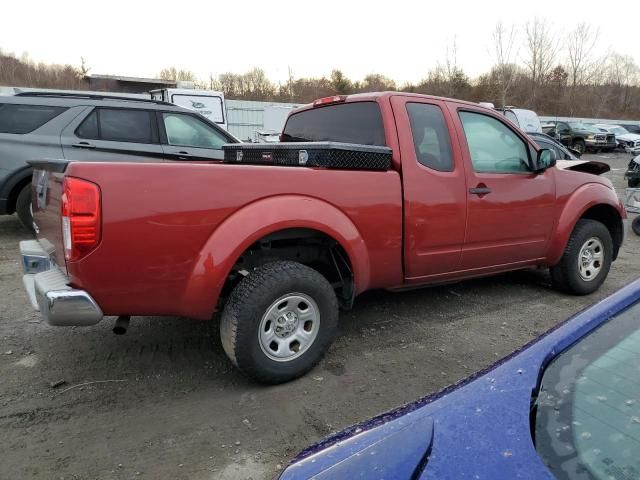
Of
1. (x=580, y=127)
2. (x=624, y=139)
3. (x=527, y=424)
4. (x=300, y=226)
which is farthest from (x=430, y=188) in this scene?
(x=624, y=139)

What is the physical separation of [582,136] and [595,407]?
3140 centimetres

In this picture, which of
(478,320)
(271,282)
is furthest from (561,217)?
(271,282)

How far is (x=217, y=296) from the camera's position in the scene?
2.81m

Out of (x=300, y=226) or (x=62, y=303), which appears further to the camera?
(x=300, y=226)

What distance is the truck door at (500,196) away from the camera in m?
3.96

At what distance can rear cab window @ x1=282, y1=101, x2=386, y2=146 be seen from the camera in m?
3.76

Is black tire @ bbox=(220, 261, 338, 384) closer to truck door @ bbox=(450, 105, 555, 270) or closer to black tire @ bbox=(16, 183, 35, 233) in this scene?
truck door @ bbox=(450, 105, 555, 270)

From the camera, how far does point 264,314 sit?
9.42 feet

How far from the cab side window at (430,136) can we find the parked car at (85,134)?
161 inches

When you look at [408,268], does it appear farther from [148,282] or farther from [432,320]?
[148,282]

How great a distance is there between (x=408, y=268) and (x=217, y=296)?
5.00 ft

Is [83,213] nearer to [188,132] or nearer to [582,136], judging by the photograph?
[188,132]

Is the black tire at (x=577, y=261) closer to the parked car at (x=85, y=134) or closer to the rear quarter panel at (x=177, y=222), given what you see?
the rear quarter panel at (x=177, y=222)

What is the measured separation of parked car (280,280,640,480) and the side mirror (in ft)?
9.67
